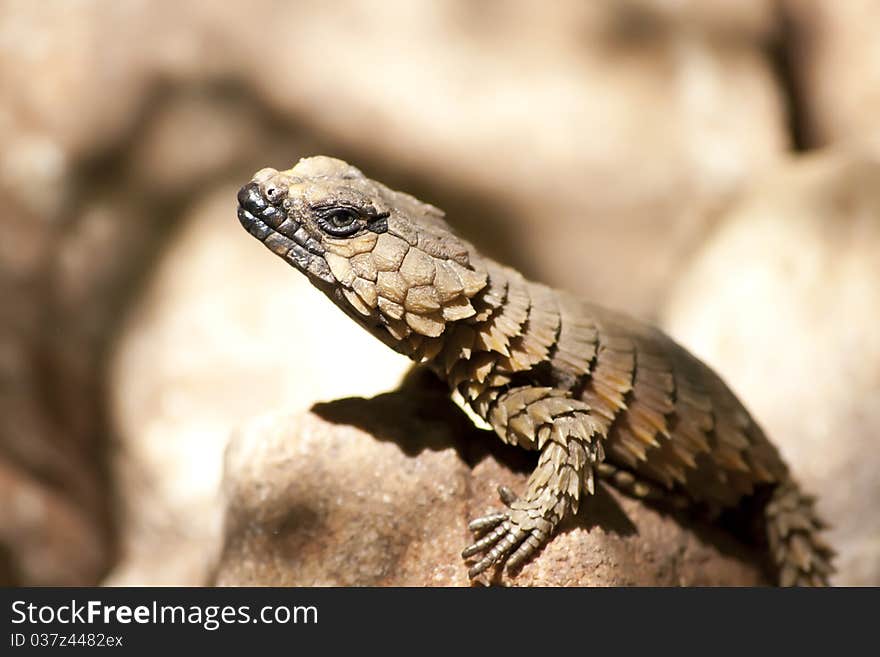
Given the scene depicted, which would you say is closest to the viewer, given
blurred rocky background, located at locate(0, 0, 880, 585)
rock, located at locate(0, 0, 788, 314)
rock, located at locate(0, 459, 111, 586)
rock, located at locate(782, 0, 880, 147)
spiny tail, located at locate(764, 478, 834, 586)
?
spiny tail, located at locate(764, 478, 834, 586)

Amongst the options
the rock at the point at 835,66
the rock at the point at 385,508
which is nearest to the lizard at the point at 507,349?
the rock at the point at 385,508

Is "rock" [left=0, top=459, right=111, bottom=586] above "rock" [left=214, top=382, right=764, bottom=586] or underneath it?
above

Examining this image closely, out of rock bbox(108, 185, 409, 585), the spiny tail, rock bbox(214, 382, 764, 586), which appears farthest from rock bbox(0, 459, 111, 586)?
the spiny tail

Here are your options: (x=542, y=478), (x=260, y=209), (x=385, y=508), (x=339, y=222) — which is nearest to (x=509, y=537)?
(x=542, y=478)

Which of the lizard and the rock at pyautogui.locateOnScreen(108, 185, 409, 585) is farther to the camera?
the rock at pyautogui.locateOnScreen(108, 185, 409, 585)

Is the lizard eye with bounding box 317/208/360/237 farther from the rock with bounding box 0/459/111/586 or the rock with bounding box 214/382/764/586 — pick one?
the rock with bounding box 0/459/111/586

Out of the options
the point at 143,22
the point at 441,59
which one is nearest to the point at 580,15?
the point at 441,59

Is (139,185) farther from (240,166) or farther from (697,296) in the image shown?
(697,296)
